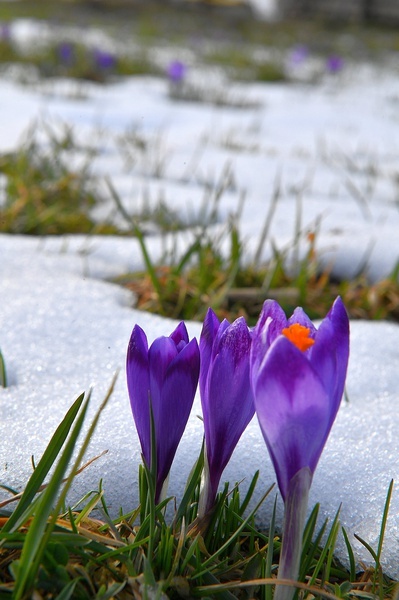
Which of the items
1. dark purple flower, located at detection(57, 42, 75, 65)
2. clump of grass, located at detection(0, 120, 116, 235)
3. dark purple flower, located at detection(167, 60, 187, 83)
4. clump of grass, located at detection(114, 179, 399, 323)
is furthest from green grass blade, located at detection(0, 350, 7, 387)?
dark purple flower, located at detection(57, 42, 75, 65)

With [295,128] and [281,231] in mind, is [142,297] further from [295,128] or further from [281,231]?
[295,128]

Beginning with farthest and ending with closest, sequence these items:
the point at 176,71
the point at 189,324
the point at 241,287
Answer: the point at 176,71 < the point at 241,287 < the point at 189,324

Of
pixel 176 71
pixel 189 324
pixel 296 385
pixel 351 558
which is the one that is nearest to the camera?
pixel 296 385

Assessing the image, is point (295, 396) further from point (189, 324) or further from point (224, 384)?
point (189, 324)

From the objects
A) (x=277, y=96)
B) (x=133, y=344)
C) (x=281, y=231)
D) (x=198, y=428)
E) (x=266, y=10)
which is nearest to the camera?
(x=133, y=344)

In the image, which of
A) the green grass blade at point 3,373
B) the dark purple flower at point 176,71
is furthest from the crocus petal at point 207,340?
the dark purple flower at point 176,71

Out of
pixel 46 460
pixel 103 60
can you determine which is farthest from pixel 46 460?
pixel 103 60

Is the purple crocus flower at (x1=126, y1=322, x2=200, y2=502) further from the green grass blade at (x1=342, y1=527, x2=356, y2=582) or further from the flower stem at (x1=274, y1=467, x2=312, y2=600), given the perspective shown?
the green grass blade at (x1=342, y1=527, x2=356, y2=582)

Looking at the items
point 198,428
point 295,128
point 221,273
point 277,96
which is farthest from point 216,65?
point 198,428
